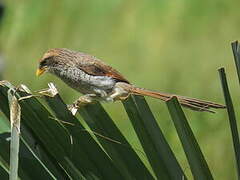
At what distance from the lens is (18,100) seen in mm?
1369

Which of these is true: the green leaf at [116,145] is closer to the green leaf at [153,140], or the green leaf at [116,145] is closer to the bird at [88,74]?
the green leaf at [153,140]

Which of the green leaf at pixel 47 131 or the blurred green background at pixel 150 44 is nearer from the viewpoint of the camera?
the green leaf at pixel 47 131

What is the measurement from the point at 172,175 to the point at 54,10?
473cm

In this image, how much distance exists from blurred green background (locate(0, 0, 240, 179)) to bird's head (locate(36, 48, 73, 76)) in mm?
1409

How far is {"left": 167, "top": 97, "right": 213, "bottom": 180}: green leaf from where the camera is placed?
141 centimetres

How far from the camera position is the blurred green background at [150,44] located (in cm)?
436

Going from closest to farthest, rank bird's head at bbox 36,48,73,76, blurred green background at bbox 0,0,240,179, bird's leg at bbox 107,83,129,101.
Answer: bird's leg at bbox 107,83,129,101
bird's head at bbox 36,48,73,76
blurred green background at bbox 0,0,240,179

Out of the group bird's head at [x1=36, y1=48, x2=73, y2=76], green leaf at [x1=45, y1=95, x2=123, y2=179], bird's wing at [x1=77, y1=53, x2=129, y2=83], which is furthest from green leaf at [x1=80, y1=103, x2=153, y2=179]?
bird's head at [x1=36, y1=48, x2=73, y2=76]

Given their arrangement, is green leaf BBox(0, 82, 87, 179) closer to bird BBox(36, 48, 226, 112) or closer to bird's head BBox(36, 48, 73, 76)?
bird BBox(36, 48, 226, 112)

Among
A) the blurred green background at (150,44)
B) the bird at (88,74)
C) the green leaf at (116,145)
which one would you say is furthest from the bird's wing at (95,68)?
the blurred green background at (150,44)

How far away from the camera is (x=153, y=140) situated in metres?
1.45

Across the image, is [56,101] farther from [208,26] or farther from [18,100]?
[208,26]

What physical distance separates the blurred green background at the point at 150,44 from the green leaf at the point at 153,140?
2448 mm

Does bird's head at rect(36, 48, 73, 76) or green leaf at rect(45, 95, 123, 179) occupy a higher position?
bird's head at rect(36, 48, 73, 76)
